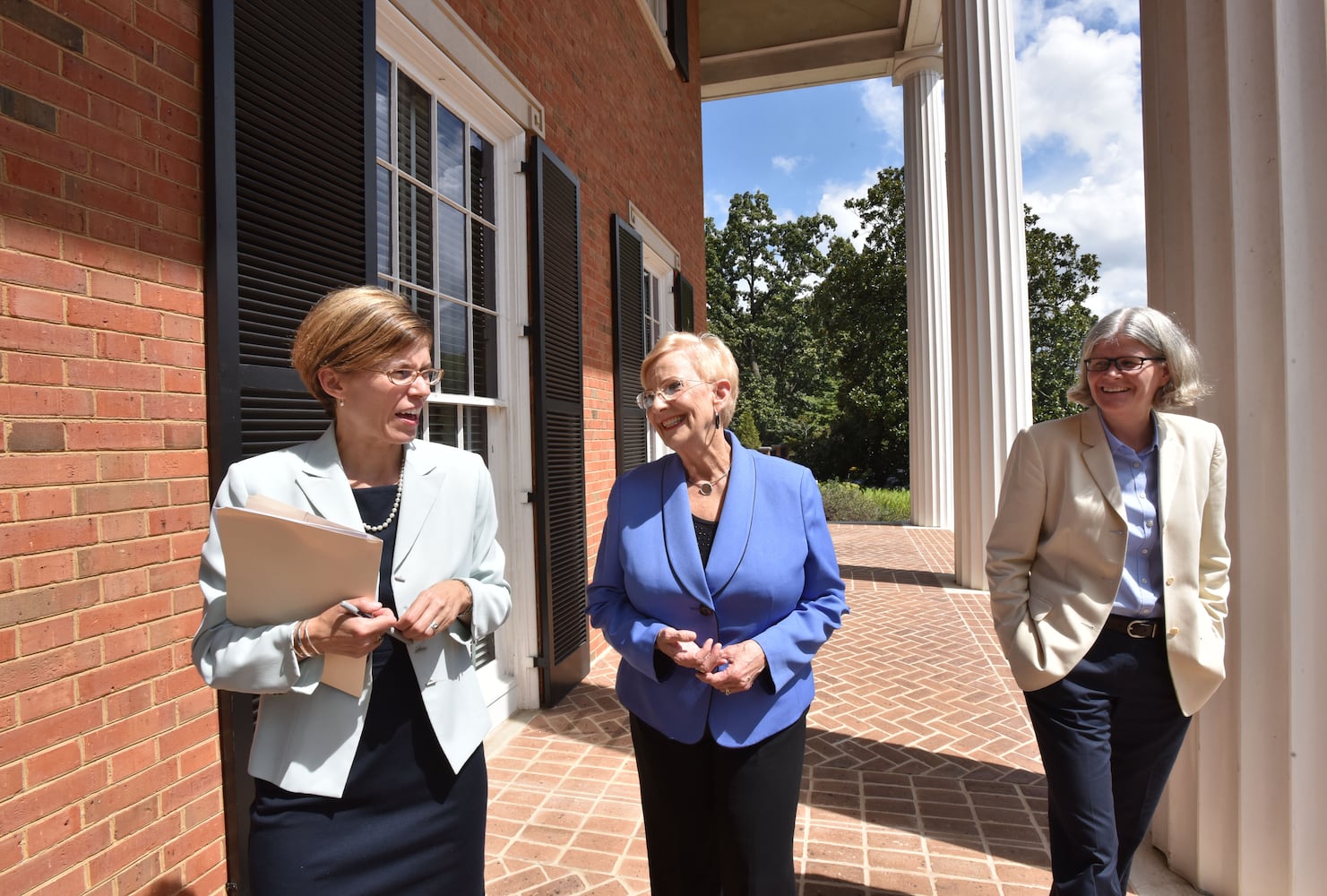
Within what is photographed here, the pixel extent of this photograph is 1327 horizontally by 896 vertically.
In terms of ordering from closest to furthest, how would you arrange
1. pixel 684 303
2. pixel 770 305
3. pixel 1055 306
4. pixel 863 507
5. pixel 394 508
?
pixel 394 508
pixel 684 303
pixel 863 507
pixel 1055 306
pixel 770 305

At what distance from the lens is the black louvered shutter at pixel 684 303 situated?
8.52 metres

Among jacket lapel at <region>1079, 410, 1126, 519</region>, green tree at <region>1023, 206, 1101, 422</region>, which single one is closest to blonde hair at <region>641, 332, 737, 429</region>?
jacket lapel at <region>1079, 410, 1126, 519</region>

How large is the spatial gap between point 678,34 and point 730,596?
8.12m

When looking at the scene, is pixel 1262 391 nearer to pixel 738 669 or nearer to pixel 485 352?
pixel 738 669

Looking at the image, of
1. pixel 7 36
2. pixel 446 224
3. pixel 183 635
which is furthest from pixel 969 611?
pixel 7 36

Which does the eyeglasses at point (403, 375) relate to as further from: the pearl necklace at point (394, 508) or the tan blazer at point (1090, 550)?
the tan blazer at point (1090, 550)

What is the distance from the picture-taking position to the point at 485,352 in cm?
426

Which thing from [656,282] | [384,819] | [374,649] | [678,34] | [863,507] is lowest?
[863,507]

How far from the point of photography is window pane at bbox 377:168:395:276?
330 cm

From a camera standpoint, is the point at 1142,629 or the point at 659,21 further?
the point at 659,21

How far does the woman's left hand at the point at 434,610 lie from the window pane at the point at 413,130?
255 cm

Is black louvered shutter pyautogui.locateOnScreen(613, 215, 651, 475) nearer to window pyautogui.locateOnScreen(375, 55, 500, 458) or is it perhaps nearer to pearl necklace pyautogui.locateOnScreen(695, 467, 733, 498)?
window pyautogui.locateOnScreen(375, 55, 500, 458)

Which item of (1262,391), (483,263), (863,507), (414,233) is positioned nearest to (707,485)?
(1262,391)

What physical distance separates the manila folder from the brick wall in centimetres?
77
